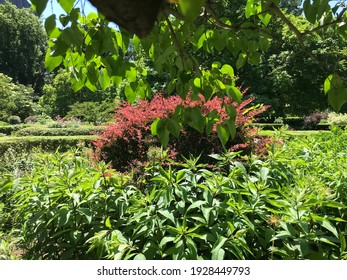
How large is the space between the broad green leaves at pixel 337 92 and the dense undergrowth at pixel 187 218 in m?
0.89

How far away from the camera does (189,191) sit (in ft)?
8.44

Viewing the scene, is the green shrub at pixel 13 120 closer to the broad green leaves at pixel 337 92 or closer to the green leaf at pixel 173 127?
the green leaf at pixel 173 127

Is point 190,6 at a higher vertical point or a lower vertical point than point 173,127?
higher

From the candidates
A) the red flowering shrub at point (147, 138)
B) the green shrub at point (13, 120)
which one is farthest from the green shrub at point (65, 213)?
the green shrub at point (13, 120)

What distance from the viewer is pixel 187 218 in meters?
2.37

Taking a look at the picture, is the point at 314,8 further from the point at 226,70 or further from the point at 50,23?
the point at 50,23

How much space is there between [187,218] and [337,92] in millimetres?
1275

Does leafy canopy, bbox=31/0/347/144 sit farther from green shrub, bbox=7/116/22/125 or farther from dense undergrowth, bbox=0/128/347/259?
green shrub, bbox=7/116/22/125

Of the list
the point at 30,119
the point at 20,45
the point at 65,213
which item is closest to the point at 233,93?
the point at 65,213

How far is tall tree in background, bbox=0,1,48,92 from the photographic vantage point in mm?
51656

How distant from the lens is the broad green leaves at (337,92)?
1.41 metres

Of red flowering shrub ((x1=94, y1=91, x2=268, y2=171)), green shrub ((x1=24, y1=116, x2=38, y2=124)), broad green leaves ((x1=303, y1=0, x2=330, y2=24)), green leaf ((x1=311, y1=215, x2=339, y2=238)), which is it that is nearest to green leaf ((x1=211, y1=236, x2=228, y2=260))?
green leaf ((x1=311, y1=215, x2=339, y2=238))

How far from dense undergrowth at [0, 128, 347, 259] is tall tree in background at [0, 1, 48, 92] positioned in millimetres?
53665
